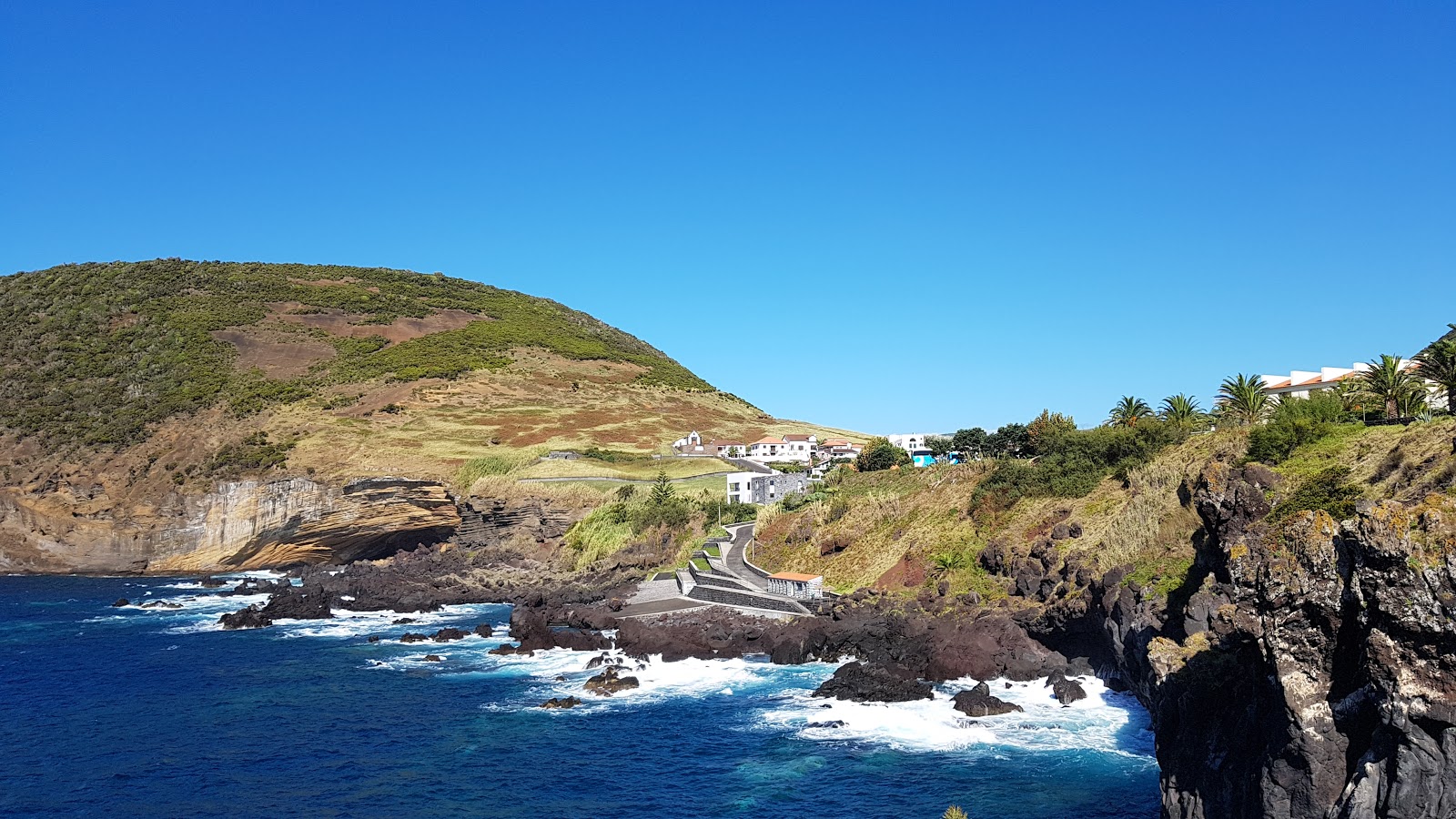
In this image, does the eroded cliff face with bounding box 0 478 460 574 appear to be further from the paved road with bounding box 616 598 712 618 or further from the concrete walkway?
the paved road with bounding box 616 598 712 618

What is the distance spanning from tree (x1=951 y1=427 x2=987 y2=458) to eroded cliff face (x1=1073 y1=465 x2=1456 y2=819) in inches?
1895

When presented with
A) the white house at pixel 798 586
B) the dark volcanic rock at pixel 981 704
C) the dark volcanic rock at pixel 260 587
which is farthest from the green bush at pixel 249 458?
the dark volcanic rock at pixel 981 704

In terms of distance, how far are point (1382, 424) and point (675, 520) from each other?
45.3 m

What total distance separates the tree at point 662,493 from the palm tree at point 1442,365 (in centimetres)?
4799

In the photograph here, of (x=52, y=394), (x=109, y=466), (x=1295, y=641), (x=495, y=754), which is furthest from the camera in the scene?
(x=52, y=394)

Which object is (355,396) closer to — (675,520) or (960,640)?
(675,520)

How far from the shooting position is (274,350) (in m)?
122

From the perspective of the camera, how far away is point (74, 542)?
82.1 meters

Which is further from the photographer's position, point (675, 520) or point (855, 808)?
point (675, 520)

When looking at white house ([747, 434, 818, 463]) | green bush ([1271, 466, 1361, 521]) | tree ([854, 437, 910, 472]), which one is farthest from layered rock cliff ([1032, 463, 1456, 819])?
white house ([747, 434, 818, 463])

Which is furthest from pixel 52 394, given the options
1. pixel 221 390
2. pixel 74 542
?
pixel 74 542

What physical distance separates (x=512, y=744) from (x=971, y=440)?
49.1m

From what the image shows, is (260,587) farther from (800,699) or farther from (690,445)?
(800,699)

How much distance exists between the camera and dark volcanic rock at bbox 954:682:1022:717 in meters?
33.1
